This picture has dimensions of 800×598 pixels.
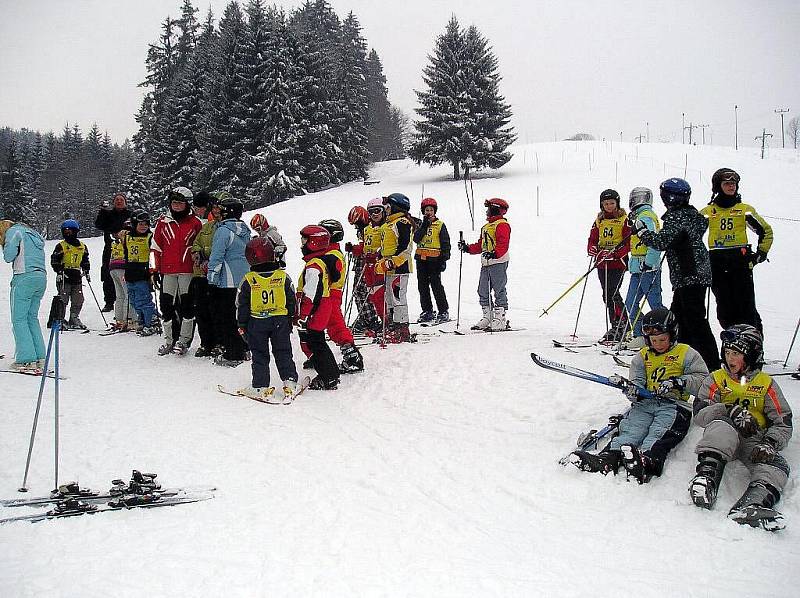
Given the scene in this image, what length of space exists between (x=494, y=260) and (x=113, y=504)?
6507 mm

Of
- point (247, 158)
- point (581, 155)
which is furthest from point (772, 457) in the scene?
point (581, 155)

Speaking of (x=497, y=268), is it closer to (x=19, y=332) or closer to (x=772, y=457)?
(x=772, y=457)

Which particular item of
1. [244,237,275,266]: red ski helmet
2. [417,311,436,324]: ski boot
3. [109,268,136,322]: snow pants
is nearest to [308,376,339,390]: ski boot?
[244,237,275,266]: red ski helmet

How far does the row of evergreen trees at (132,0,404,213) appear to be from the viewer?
33.6m

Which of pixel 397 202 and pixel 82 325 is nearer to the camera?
pixel 397 202

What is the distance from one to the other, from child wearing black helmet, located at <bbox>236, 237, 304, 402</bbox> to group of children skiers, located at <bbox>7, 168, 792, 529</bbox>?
0.02m

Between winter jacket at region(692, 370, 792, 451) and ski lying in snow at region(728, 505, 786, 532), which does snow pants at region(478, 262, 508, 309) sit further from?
ski lying in snow at region(728, 505, 786, 532)

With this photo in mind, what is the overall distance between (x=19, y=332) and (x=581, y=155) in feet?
123

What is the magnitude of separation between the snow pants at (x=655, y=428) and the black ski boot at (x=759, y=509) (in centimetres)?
69

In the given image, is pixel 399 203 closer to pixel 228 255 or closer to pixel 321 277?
pixel 321 277

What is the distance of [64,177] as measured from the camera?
6341 cm

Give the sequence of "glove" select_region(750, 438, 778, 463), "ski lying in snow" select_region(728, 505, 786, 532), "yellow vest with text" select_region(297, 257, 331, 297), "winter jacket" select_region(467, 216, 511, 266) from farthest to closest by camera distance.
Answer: "winter jacket" select_region(467, 216, 511, 266), "yellow vest with text" select_region(297, 257, 331, 297), "glove" select_region(750, 438, 778, 463), "ski lying in snow" select_region(728, 505, 786, 532)

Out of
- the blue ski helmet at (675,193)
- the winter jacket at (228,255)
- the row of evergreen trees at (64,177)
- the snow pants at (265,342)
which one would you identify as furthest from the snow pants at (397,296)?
the row of evergreen trees at (64,177)

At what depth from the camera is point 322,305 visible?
7320mm
